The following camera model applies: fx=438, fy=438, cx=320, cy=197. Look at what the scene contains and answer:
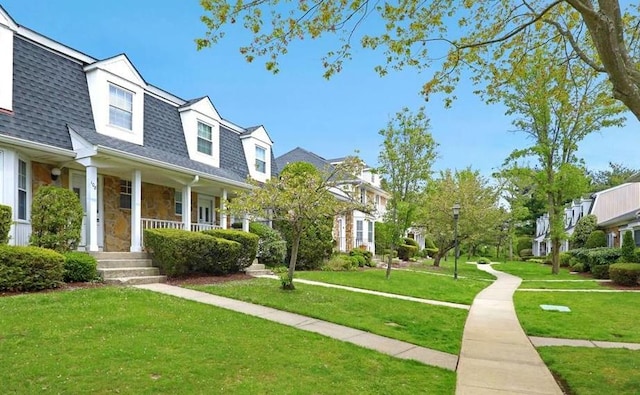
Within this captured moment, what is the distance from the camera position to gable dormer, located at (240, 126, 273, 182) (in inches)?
822

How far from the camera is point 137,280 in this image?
10812 mm

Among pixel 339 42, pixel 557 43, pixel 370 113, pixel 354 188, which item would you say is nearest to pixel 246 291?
pixel 354 188

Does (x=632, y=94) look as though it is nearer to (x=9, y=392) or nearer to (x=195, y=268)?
(x=9, y=392)

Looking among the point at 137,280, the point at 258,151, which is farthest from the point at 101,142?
the point at 258,151

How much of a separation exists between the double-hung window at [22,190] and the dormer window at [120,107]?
304cm

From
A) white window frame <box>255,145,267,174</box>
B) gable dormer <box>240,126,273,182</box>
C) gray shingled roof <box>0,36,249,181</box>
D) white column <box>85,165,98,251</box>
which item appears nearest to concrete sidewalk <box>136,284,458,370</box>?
white column <box>85,165,98,251</box>

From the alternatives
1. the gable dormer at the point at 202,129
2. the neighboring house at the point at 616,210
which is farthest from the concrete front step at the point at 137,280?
the neighboring house at the point at 616,210

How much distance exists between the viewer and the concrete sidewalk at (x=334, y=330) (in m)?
6.16

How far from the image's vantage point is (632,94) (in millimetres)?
4762

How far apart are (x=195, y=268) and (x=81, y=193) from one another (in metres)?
4.12

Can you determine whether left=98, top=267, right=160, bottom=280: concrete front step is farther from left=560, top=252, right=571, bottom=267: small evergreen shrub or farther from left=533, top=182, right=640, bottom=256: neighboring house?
left=560, top=252, right=571, bottom=267: small evergreen shrub

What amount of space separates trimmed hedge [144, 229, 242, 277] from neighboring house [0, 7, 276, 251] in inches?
44.6

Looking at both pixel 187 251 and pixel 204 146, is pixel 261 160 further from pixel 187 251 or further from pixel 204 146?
pixel 187 251

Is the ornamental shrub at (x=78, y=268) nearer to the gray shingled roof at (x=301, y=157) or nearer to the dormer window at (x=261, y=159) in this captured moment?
the dormer window at (x=261, y=159)
